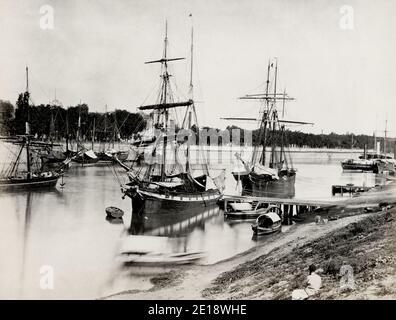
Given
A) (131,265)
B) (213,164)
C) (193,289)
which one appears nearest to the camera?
(193,289)

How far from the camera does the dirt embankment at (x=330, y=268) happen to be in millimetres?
9031

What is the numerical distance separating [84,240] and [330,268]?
366 inches

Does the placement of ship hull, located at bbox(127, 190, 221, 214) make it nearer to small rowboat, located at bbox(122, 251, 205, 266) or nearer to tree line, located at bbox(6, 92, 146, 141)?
tree line, located at bbox(6, 92, 146, 141)

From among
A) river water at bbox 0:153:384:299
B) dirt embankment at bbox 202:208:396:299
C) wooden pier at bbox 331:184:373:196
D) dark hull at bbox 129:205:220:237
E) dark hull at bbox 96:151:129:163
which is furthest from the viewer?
wooden pier at bbox 331:184:373:196

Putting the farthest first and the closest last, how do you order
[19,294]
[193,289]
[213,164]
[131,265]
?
[213,164]
[131,265]
[193,289]
[19,294]

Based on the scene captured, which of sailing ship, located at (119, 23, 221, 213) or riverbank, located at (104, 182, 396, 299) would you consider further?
sailing ship, located at (119, 23, 221, 213)

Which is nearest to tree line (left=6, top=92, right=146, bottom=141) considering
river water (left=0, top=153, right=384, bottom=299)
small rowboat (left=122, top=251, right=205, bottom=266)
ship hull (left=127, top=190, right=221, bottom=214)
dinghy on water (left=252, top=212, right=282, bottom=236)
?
river water (left=0, top=153, right=384, bottom=299)

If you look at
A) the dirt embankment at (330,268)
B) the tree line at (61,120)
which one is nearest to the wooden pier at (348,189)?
the tree line at (61,120)

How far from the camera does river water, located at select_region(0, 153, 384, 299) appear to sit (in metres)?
→ 10.5
